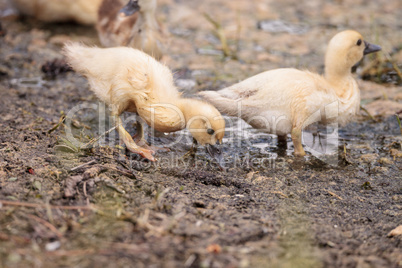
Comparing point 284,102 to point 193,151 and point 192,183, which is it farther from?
point 192,183

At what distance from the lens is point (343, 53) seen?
4867mm

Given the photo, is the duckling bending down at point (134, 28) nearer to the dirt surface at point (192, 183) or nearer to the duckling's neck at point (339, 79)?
the dirt surface at point (192, 183)

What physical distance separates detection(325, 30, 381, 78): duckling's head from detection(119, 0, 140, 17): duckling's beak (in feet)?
8.68

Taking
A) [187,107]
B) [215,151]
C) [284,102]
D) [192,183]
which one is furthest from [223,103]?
[192,183]

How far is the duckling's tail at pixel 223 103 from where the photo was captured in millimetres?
4359

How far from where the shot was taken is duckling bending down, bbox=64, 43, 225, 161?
162 inches

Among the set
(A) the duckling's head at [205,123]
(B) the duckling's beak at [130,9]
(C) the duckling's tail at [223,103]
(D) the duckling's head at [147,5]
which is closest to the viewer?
(A) the duckling's head at [205,123]

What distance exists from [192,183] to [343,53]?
238 cm

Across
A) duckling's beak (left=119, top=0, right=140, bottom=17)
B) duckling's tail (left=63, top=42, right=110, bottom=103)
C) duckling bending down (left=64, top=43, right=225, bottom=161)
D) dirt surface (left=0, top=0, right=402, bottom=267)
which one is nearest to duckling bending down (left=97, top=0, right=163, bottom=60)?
duckling's beak (left=119, top=0, right=140, bottom=17)

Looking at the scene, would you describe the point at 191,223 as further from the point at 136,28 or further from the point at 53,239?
the point at 136,28

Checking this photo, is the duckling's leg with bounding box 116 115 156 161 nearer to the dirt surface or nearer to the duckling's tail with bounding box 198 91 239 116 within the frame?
the dirt surface

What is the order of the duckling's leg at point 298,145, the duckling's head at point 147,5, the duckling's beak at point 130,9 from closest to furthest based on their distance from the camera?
the duckling's leg at point 298,145, the duckling's beak at point 130,9, the duckling's head at point 147,5

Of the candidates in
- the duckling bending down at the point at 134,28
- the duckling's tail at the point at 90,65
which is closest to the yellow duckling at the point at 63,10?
the duckling bending down at the point at 134,28

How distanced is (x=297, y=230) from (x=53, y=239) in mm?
1514
